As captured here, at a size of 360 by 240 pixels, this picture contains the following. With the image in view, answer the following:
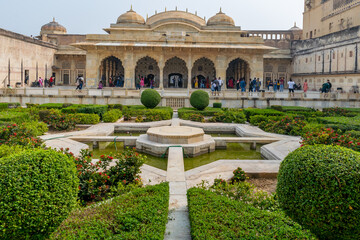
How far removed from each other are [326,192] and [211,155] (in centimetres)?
517

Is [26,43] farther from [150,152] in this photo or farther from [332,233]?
[332,233]

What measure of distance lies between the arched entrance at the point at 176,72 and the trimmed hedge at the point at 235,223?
23551 mm

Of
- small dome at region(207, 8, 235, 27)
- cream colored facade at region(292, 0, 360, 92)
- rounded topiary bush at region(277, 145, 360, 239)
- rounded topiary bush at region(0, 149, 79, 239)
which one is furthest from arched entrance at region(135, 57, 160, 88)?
rounded topiary bush at region(277, 145, 360, 239)

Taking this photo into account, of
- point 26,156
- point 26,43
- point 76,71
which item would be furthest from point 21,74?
point 26,156

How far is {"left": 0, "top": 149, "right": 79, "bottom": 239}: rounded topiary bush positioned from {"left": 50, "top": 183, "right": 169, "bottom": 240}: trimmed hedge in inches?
7.1

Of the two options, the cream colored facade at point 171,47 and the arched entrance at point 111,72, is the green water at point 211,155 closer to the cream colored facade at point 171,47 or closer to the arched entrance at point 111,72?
the cream colored facade at point 171,47

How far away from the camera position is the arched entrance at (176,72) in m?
26.6

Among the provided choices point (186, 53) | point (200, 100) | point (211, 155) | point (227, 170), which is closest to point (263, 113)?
point (200, 100)

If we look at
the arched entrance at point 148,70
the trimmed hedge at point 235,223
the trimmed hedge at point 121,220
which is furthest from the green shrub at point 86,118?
the arched entrance at point 148,70

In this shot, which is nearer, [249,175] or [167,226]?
[167,226]

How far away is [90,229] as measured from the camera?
108 inches

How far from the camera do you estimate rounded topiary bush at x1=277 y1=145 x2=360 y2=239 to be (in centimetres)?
245

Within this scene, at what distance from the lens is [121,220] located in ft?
9.69

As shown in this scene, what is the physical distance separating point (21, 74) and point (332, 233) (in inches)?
1023
